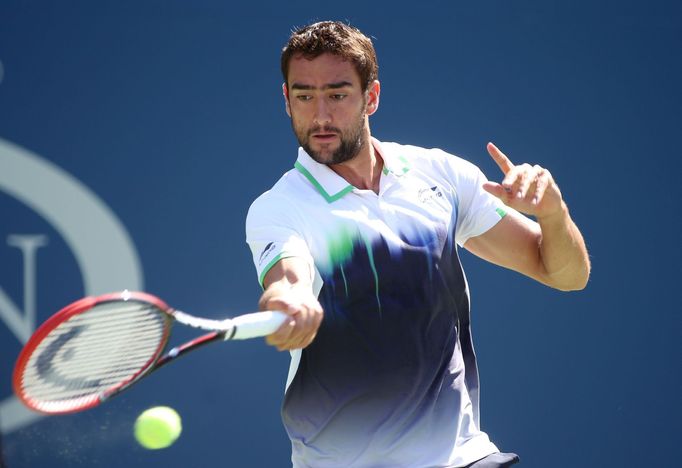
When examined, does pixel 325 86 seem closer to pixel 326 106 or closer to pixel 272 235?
pixel 326 106

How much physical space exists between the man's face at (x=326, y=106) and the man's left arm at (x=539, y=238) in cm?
40

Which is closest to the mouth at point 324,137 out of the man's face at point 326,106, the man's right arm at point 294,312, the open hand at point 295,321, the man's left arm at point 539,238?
the man's face at point 326,106

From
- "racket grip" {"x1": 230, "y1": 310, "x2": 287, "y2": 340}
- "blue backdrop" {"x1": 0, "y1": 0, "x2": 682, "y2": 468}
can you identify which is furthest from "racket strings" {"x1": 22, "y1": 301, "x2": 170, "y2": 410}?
"blue backdrop" {"x1": 0, "y1": 0, "x2": 682, "y2": 468}

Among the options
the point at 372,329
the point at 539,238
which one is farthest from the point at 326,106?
the point at 539,238

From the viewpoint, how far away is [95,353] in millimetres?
2529

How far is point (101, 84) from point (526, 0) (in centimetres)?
201

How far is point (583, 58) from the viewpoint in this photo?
5273 millimetres

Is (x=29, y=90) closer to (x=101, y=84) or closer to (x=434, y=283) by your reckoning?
(x=101, y=84)

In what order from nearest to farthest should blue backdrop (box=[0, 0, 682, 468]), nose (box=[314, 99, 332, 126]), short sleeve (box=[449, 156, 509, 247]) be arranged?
nose (box=[314, 99, 332, 126]) → short sleeve (box=[449, 156, 509, 247]) → blue backdrop (box=[0, 0, 682, 468])

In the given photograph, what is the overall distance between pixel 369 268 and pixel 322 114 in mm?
442

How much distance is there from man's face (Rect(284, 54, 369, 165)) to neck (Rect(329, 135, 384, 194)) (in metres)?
0.03

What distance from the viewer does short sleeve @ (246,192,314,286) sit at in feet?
9.12

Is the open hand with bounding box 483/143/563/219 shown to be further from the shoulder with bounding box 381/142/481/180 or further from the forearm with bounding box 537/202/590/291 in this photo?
the shoulder with bounding box 381/142/481/180

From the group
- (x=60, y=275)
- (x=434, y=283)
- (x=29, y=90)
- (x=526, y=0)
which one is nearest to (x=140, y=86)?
(x=29, y=90)
